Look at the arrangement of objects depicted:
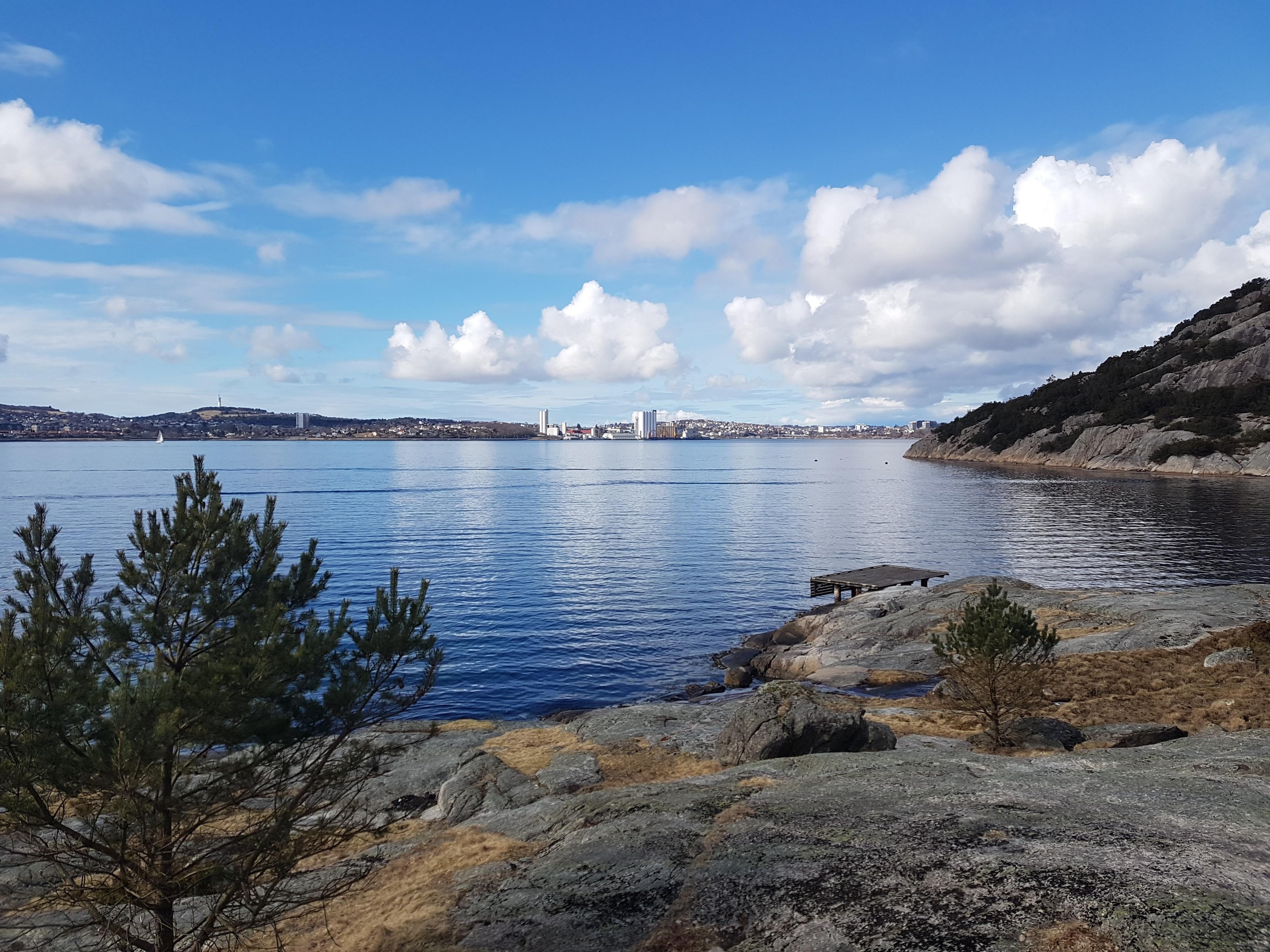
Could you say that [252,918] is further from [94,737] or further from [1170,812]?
[1170,812]

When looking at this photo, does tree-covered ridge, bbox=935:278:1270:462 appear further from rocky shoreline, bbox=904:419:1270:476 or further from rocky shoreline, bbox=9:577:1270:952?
rocky shoreline, bbox=9:577:1270:952

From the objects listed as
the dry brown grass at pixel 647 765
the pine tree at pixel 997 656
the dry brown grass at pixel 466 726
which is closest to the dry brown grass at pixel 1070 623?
the pine tree at pixel 997 656

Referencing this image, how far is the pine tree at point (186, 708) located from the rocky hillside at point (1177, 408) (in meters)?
156

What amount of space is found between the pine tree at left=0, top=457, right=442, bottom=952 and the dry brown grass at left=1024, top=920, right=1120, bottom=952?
8.25m

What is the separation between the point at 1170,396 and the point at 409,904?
188 meters

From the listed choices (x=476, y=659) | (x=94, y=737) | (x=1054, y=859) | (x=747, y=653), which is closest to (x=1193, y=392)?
(x=747, y=653)

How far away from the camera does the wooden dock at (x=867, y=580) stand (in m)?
52.9

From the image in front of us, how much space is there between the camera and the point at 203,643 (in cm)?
1005

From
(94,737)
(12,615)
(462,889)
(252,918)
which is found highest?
(12,615)

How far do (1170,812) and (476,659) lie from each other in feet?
106

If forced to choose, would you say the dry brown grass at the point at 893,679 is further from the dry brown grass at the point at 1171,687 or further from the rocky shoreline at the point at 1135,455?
the rocky shoreline at the point at 1135,455

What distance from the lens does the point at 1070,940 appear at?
8.56 m

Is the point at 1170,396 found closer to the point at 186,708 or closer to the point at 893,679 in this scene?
the point at 893,679

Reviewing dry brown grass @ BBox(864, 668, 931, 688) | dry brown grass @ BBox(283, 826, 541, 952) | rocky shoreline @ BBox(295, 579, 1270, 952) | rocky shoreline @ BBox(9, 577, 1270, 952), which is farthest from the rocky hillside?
dry brown grass @ BBox(283, 826, 541, 952)
